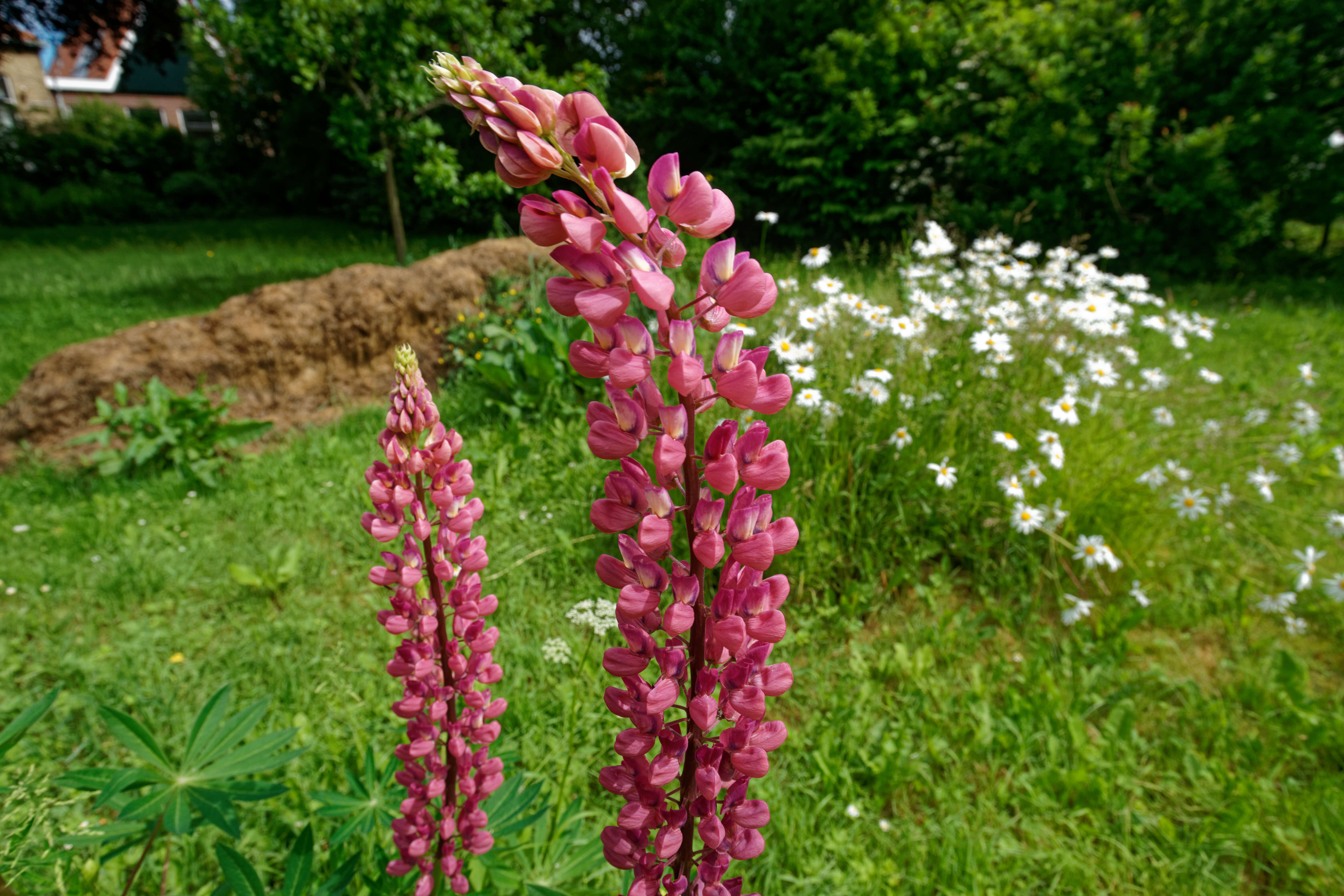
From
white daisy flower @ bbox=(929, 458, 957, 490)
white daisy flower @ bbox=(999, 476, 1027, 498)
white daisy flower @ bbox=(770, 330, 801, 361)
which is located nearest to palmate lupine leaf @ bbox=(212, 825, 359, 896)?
white daisy flower @ bbox=(770, 330, 801, 361)

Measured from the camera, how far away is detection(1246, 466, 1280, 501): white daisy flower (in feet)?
9.56

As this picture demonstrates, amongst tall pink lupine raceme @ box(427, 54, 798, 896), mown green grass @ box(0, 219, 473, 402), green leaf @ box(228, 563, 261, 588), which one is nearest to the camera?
tall pink lupine raceme @ box(427, 54, 798, 896)

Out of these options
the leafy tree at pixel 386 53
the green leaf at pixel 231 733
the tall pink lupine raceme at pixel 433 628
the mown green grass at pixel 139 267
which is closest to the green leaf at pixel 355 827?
the tall pink lupine raceme at pixel 433 628

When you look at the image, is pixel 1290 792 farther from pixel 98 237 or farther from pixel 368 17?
pixel 98 237

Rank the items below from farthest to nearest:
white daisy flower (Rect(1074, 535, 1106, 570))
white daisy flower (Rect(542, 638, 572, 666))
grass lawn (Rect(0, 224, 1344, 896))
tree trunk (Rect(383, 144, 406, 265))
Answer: tree trunk (Rect(383, 144, 406, 265)), white daisy flower (Rect(1074, 535, 1106, 570)), grass lawn (Rect(0, 224, 1344, 896)), white daisy flower (Rect(542, 638, 572, 666))

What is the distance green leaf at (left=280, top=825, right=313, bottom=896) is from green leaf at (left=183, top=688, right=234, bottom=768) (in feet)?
1.36

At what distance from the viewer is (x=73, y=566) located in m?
2.98

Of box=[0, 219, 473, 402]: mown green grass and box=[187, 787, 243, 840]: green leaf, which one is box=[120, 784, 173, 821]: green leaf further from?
box=[0, 219, 473, 402]: mown green grass

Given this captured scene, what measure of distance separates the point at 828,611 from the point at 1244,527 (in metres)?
2.38

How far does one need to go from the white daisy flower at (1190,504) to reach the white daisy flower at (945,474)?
1.02 m

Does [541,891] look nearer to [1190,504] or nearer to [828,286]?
[828,286]

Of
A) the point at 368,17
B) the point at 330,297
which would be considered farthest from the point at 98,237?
the point at 330,297

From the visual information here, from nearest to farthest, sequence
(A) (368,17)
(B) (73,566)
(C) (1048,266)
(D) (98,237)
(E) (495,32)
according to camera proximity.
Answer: (B) (73,566), (C) (1048,266), (A) (368,17), (E) (495,32), (D) (98,237)

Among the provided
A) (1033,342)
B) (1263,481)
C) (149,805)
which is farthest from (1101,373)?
(149,805)
